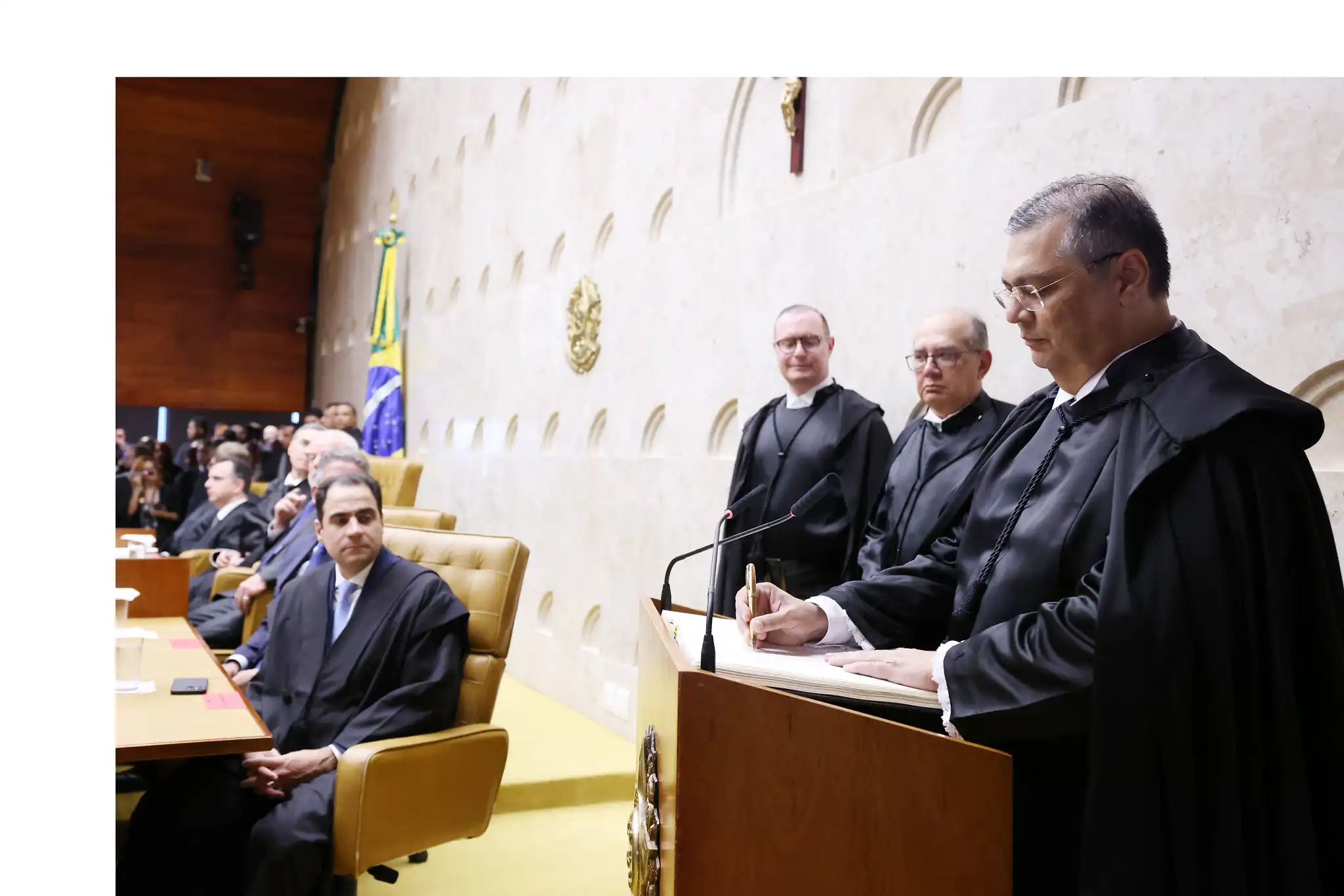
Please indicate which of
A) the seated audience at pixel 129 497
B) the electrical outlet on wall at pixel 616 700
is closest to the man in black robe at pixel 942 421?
the electrical outlet on wall at pixel 616 700

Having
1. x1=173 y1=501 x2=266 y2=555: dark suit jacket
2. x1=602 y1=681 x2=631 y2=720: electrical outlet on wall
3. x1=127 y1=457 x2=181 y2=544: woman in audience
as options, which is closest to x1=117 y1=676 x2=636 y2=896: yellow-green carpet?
x1=602 y1=681 x2=631 y2=720: electrical outlet on wall

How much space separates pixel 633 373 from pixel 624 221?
828 millimetres

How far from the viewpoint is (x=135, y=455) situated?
9.83 metres

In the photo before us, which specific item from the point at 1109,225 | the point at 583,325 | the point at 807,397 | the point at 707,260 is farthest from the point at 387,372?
the point at 1109,225

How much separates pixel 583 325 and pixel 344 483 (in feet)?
10.6

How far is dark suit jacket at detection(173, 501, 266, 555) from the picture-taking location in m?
6.52

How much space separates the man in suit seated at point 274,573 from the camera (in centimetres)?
445

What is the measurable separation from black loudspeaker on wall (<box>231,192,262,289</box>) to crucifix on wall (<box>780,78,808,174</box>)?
1098 cm

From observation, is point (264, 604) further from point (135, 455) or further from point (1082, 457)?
point (135, 455)

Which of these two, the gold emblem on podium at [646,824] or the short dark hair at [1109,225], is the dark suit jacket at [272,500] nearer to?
the gold emblem on podium at [646,824]

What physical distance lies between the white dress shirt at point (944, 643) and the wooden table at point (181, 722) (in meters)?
1.38

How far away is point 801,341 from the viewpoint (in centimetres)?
379

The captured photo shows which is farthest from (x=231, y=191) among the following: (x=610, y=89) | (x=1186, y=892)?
(x=1186, y=892)

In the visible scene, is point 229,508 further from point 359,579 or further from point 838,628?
point 838,628
